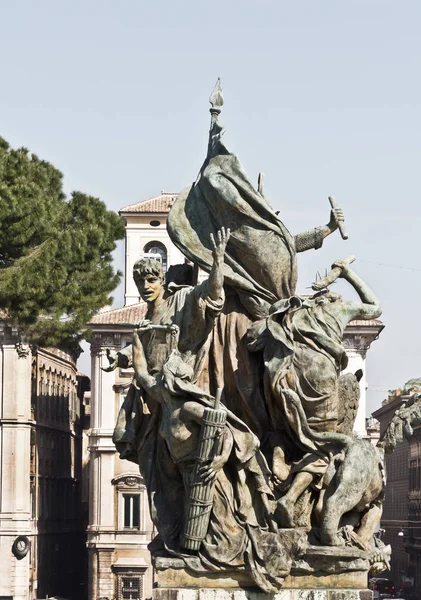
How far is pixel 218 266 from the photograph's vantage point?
13.4 metres

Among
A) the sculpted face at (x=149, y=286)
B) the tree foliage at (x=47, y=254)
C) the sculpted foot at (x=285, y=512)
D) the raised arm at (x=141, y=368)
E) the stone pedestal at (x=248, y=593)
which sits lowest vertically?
the stone pedestal at (x=248, y=593)

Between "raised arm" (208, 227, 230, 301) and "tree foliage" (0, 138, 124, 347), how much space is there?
27.3 meters

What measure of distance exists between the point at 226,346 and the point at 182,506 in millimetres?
1249

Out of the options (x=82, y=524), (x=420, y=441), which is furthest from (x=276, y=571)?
(x=420, y=441)

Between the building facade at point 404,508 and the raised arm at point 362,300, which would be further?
the building facade at point 404,508

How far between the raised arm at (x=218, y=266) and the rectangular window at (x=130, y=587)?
187 feet

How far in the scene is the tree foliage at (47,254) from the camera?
4131 cm

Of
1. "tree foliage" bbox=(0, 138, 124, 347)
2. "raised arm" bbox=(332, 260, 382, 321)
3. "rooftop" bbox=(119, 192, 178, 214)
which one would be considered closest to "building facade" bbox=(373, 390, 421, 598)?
"rooftop" bbox=(119, 192, 178, 214)

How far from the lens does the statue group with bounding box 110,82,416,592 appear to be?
13.3 m

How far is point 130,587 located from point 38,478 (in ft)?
18.6

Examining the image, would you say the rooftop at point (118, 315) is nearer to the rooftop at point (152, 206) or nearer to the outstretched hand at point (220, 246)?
the rooftop at point (152, 206)

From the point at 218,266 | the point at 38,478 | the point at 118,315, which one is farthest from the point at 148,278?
the point at 38,478

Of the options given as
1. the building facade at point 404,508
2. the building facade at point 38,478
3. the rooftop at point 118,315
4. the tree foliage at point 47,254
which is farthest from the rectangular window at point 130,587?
the tree foliage at point 47,254

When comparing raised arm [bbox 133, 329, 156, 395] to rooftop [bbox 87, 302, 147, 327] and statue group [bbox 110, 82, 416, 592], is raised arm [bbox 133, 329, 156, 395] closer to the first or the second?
statue group [bbox 110, 82, 416, 592]
